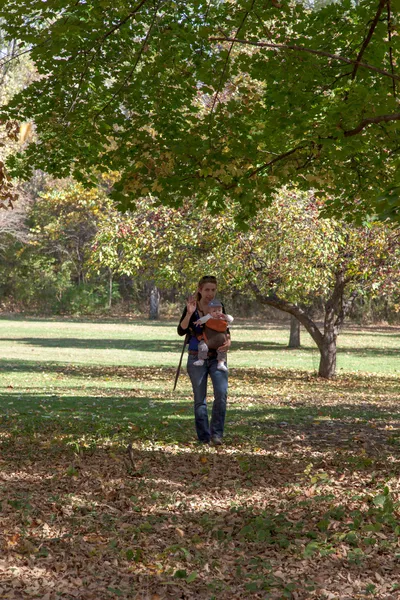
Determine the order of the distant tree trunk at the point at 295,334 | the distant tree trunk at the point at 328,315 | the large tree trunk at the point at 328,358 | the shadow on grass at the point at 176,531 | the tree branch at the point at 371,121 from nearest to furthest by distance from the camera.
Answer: the shadow on grass at the point at 176,531, the tree branch at the point at 371,121, the distant tree trunk at the point at 328,315, the large tree trunk at the point at 328,358, the distant tree trunk at the point at 295,334

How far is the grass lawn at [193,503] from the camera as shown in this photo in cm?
493

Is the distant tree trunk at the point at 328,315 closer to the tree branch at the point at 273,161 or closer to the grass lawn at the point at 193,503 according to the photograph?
the grass lawn at the point at 193,503

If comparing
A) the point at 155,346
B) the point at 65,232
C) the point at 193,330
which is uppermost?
the point at 65,232

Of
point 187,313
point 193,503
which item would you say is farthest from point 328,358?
point 193,503

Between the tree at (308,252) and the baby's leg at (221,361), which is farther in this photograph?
the tree at (308,252)

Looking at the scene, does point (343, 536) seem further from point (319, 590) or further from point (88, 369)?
point (88, 369)

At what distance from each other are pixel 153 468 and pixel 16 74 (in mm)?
39960

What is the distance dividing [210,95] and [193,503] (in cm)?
493

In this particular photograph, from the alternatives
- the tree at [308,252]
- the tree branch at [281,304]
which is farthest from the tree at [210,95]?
the tree branch at [281,304]

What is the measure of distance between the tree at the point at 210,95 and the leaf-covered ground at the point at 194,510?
9.16 feet

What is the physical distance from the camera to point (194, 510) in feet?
20.7

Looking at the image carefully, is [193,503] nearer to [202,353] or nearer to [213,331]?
[202,353]

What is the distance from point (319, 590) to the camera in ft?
15.7

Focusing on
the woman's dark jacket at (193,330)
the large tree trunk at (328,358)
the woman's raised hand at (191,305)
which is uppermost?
the woman's raised hand at (191,305)
